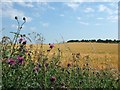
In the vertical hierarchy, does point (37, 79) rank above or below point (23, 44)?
below

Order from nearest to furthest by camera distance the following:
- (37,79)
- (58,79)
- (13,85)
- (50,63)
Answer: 1. (13,85)
2. (37,79)
3. (58,79)
4. (50,63)

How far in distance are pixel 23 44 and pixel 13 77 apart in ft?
2.03

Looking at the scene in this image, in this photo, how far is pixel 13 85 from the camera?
4836mm

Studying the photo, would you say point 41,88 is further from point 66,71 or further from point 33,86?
point 66,71

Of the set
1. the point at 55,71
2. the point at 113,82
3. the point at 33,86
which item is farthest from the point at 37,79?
the point at 113,82

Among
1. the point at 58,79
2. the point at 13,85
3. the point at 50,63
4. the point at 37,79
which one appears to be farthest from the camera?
the point at 50,63

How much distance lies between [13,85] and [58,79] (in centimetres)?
87

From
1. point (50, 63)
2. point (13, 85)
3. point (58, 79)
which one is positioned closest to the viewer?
point (13, 85)

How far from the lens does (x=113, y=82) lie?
18.5ft

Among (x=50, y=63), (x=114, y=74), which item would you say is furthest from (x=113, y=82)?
(x=50, y=63)

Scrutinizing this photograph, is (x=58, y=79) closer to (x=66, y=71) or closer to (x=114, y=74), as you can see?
(x=66, y=71)

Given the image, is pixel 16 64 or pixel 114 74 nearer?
pixel 16 64

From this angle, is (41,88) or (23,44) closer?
(41,88)

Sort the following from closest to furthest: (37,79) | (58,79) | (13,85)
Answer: (13,85)
(37,79)
(58,79)
